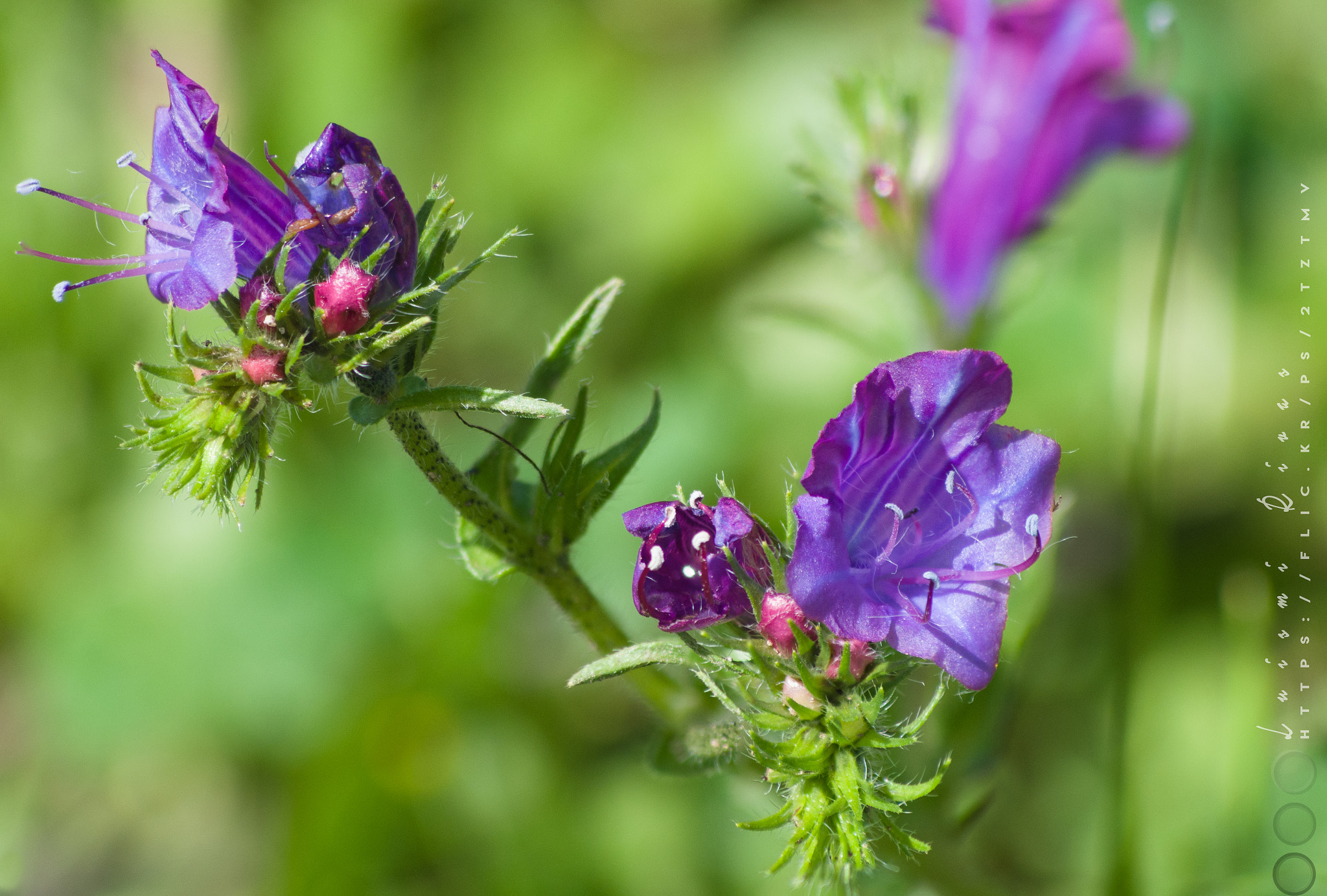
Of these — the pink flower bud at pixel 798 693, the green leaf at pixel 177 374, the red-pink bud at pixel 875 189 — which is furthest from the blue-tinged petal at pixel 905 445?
the red-pink bud at pixel 875 189

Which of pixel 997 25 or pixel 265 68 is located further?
pixel 265 68

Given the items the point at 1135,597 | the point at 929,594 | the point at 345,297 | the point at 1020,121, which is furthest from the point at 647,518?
the point at 1020,121

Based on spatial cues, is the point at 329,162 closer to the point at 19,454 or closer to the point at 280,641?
the point at 280,641

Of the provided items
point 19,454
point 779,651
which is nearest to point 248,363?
point 779,651

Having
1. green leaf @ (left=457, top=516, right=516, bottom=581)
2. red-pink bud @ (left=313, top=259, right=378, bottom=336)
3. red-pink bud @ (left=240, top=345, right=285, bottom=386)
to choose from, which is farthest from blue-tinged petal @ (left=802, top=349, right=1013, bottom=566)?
red-pink bud @ (left=240, top=345, right=285, bottom=386)

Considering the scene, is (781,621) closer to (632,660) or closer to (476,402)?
(632,660)
